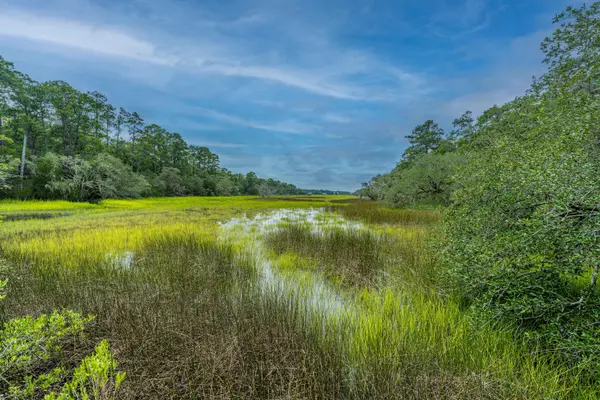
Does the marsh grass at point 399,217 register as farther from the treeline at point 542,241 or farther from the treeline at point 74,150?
the treeline at point 74,150

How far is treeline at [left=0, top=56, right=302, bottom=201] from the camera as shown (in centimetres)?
2592

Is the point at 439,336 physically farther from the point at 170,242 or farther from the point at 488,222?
the point at 170,242

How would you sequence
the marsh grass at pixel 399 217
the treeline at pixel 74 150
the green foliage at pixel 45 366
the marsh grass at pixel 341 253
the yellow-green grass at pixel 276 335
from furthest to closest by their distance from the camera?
the treeline at pixel 74 150, the marsh grass at pixel 399 217, the marsh grass at pixel 341 253, the yellow-green grass at pixel 276 335, the green foliage at pixel 45 366

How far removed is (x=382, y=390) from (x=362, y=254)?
4.85 meters

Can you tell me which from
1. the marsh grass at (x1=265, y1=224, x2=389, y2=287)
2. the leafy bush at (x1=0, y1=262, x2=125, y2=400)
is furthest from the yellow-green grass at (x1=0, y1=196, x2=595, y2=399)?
the leafy bush at (x1=0, y1=262, x2=125, y2=400)

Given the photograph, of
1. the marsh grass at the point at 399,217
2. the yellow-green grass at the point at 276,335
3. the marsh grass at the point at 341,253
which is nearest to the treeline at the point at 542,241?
the yellow-green grass at the point at 276,335

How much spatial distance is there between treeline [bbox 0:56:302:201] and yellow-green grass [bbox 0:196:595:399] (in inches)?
418

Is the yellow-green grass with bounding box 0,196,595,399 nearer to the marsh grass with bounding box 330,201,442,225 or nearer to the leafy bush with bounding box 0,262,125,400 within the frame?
the leafy bush with bounding box 0,262,125,400

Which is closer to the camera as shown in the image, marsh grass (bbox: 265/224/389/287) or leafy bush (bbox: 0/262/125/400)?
leafy bush (bbox: 0/262/125/400)

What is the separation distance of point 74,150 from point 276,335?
54.4 m

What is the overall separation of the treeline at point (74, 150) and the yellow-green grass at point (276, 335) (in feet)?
34.8

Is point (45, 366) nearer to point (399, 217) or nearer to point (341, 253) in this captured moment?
point (341, 253)

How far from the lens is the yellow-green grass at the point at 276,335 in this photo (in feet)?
7.32

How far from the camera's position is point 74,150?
125 feet
